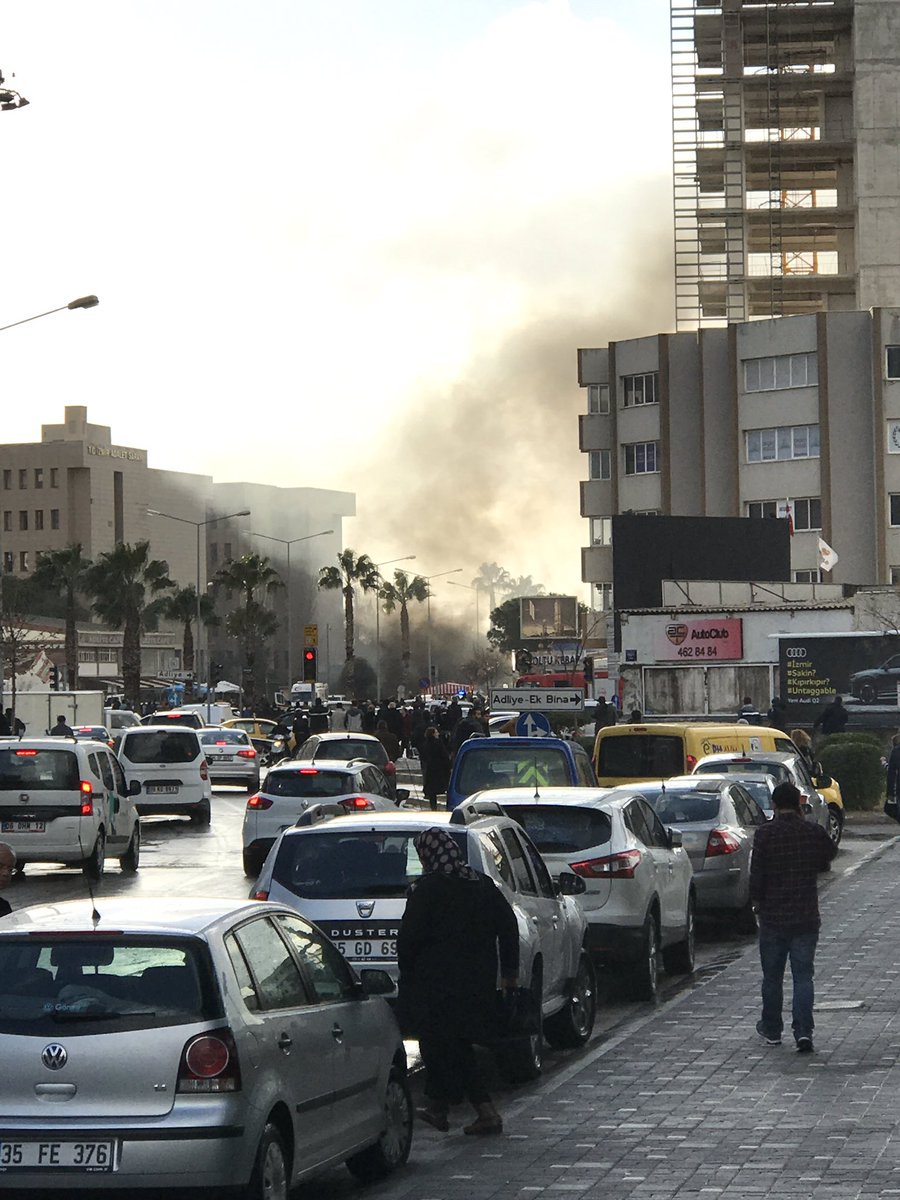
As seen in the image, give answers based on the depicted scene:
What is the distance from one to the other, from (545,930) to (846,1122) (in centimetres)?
242

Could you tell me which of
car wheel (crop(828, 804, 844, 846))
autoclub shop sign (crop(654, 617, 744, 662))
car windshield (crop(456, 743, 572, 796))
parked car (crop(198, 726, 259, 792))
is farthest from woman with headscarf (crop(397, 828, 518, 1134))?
autoclub shop sign (crop(654, 617, 744, 662))

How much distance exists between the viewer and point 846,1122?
9.76 meters

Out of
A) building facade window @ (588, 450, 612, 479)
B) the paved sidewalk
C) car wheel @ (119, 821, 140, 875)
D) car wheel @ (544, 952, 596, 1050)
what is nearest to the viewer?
the paved sidewalk

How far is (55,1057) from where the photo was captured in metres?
6.98

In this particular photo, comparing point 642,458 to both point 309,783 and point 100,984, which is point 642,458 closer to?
point 309,783

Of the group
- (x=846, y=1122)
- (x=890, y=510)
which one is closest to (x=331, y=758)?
(x=846, y=1122)

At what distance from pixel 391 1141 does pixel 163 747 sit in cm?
2687

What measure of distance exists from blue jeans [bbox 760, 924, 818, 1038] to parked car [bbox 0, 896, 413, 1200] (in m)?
4.97

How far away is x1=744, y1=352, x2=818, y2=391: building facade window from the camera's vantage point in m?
83.4

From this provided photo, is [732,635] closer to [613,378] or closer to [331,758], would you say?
[331,758]

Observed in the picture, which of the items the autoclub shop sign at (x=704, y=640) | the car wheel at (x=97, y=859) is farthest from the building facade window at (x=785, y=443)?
the car wheel at (x=97, y=859)

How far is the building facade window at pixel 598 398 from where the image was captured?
89.8 metres

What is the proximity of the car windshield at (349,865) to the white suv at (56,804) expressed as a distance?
42.3ft

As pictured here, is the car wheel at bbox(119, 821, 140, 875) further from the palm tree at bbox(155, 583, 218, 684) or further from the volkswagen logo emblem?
the palm tree at bbox(155, 583, 218, 684)
